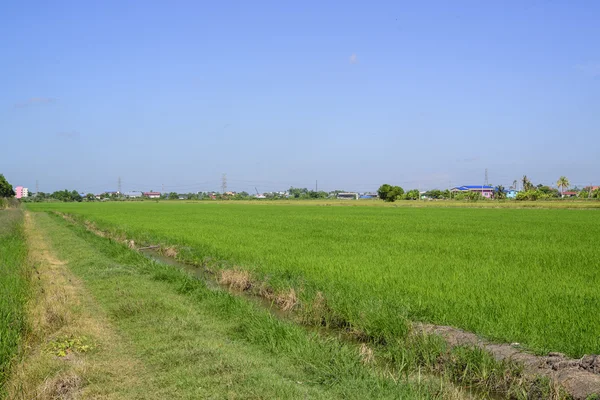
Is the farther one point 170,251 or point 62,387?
point 170,251

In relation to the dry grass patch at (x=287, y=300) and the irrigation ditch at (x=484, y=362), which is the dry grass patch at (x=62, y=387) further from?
the dry grass patch at (x=287, y=300)

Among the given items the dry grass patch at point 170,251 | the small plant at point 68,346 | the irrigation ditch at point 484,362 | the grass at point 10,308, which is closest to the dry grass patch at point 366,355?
the irrigation ditch at point 484,362

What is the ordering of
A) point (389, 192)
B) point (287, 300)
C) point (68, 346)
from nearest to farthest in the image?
point (68, 346) < point (287, 300) < point (389, 192)

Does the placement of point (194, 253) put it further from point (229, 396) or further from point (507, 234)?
point (507, 234)

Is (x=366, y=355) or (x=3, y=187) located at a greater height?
(x=3, y=187)

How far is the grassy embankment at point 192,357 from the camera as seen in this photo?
446 cm

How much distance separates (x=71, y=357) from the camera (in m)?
5.30

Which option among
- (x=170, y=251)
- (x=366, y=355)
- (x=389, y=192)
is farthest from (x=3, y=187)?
(x=366, y=355)

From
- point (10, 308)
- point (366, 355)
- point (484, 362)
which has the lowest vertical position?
point (366, 355)

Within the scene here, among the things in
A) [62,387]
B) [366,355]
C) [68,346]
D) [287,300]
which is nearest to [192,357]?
[62,387]

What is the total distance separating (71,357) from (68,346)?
350 millimetres

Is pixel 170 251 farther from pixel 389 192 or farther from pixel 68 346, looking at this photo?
pixel 389 192

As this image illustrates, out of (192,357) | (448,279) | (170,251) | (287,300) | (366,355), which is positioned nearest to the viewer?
(192,357)

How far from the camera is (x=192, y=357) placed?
528 cm
